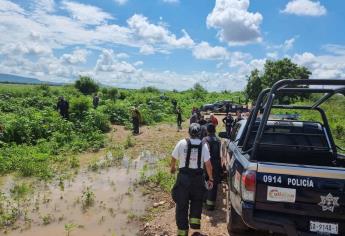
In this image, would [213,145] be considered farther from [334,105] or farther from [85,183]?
[334,105]

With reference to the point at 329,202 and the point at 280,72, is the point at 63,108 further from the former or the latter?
the point at 280,72

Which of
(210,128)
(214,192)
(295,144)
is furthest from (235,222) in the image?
(210,128)

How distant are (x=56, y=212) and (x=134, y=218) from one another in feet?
5.89

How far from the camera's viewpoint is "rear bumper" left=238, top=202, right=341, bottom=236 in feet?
14.8

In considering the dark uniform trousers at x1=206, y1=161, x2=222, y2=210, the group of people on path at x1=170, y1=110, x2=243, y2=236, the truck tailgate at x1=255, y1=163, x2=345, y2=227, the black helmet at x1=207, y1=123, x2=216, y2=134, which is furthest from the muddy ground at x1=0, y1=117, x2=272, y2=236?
the truck tailgate at x1=255, y1=163, x2=345, y2=227

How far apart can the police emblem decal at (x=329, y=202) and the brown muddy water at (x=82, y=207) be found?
12.9ft

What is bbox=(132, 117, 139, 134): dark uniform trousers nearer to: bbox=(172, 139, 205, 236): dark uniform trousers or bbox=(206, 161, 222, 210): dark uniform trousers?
bbox=(206, 161, 222, 210): dark uniform trousers

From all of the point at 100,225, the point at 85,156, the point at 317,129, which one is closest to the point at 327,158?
the point at 317,129

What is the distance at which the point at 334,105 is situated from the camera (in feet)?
98.8

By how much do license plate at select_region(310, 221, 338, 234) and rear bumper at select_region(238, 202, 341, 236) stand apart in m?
0.07

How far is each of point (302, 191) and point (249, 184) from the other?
60 centimetres

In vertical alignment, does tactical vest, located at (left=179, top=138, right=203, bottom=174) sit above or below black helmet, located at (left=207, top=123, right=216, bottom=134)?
below

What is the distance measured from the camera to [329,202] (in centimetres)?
440

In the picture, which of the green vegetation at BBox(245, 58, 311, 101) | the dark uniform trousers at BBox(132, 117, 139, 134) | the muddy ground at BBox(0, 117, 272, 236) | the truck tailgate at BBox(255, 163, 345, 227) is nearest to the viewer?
the truck tailgate at BBox(255, 163, 345, 227)
